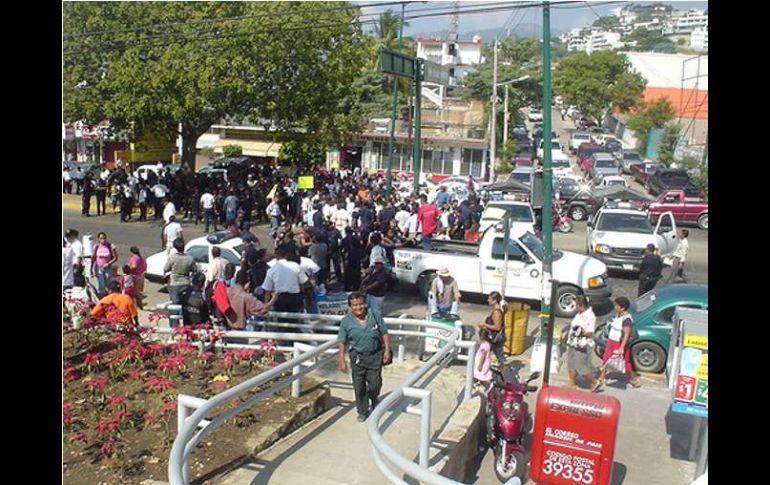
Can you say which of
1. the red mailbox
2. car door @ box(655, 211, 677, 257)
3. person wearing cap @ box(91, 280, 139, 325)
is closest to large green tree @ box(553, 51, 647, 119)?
car door @ box(655, 211, 677, 257)

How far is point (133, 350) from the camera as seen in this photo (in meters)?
7.95

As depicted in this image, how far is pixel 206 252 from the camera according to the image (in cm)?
1512

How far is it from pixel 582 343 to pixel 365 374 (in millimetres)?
4162

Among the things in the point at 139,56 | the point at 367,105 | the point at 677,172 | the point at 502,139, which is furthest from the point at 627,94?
the point at 139,56

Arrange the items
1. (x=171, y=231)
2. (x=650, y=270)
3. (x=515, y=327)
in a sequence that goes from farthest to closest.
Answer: (x=171, y=231), (x=650, y=270), (x=515, y=327)

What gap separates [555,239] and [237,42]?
13.0 m

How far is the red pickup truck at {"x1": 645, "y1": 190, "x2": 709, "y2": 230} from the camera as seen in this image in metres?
27.2

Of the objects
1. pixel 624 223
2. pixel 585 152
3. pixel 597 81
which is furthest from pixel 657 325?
pixel 597 81

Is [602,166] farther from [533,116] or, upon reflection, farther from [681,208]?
[533,116]

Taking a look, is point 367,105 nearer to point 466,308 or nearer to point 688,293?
point 466,308

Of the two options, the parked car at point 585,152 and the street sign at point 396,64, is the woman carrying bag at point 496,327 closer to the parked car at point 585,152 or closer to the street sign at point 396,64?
the street sign at point 396,64

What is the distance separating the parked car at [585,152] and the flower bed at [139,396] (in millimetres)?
40116

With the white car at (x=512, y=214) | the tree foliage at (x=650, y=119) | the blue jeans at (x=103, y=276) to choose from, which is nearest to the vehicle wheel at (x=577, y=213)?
the white car at (x=512, y=214)
